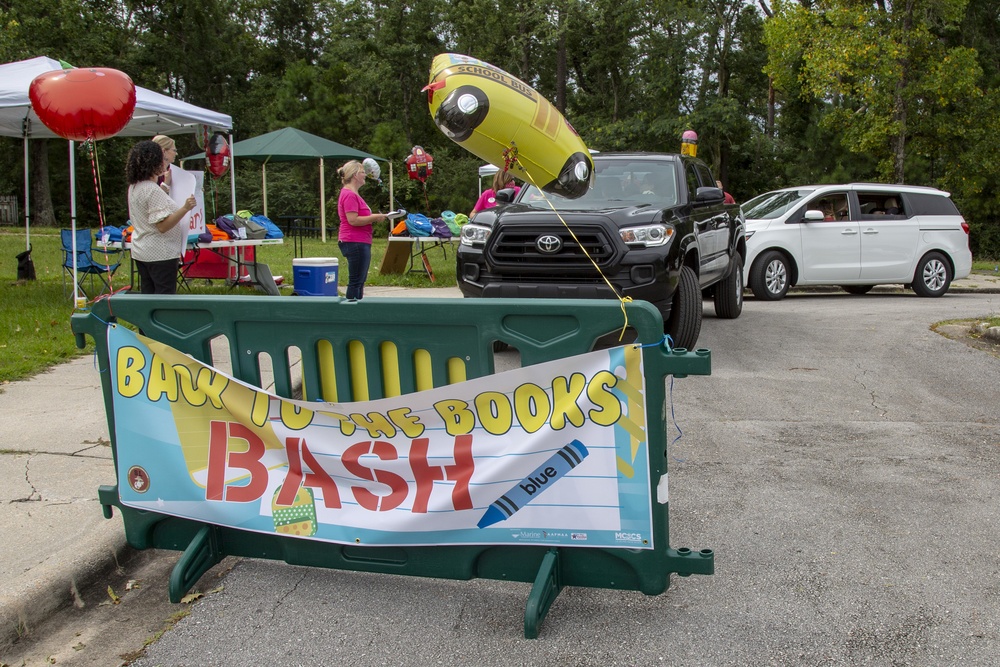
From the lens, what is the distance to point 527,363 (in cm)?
345

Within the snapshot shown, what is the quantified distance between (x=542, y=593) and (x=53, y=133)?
10.3m

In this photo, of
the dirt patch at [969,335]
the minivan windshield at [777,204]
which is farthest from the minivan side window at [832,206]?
the dirt patch at [969,335]

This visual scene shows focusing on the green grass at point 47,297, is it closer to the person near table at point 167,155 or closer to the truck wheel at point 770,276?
the person near table at point 167,155

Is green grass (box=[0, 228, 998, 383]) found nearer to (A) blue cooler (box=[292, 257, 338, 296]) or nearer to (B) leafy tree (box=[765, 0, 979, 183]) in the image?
(A) blue cooler (box=[292, 257, 338, 296])

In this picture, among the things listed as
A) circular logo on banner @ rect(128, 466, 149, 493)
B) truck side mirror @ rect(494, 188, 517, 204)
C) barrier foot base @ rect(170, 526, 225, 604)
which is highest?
truck side mirror @ rect(494, 188, 517, 204)

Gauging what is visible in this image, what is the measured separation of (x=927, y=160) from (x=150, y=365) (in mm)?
30151

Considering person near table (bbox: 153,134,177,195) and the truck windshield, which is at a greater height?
person near table (bbox: 153,134,177,195)

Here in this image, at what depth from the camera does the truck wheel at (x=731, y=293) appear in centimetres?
1121

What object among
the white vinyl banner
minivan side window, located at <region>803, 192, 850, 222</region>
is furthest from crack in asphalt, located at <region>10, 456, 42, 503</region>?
minivan side window, located at <region>803, 192, 850, 222</region>

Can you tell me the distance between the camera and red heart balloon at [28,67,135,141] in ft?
24.4

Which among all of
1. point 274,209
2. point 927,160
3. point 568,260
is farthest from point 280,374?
point 274,209

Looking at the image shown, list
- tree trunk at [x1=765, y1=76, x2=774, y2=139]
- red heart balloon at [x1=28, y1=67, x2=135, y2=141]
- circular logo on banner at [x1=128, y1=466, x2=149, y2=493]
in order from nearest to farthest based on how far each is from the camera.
Answer: circular logo on banner at [x1=128, y1=466, x2=149, y2=493] → red heart balloon at [x1=28, y1=67, x2=135, y2=141] → tree trunk at [x1=765, y1=76, x2=774, y2=139]

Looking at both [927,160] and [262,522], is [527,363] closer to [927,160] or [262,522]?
[262,522]

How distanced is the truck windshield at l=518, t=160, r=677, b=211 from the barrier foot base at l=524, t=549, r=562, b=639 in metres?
5.41
